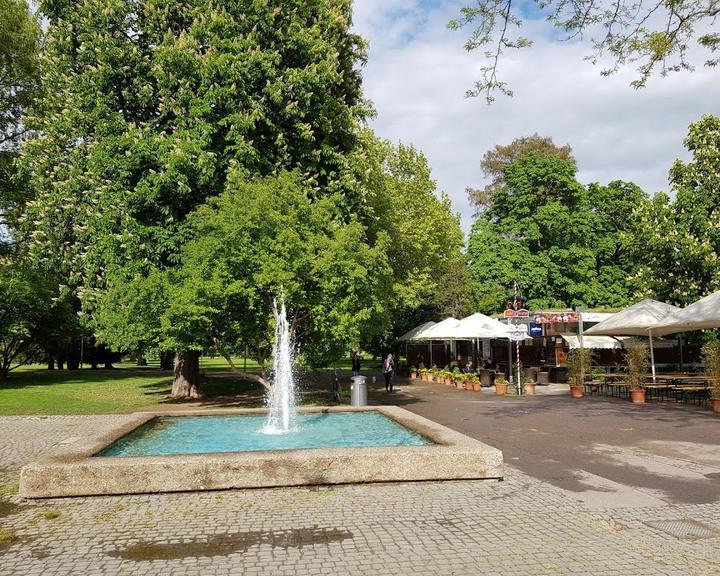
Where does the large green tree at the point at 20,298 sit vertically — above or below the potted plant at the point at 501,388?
above

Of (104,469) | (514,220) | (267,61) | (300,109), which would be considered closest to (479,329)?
(300,109)

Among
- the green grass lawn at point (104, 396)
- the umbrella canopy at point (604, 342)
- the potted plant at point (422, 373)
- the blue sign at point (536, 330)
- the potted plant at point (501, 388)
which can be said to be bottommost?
the green grass lawn at point (104, 396)

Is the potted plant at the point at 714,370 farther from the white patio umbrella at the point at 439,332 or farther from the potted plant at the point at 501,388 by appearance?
the white patio umbrella at the point at 439,332

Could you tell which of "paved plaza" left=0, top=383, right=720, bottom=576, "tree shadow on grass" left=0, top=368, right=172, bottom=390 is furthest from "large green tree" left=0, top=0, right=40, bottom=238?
"paved plaza" left=0, top=383, right=720, bottom=576

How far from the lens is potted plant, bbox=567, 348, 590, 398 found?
70.4 ft

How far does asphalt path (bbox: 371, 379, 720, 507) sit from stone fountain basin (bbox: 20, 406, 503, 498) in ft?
4.77

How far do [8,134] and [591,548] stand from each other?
34.2 meters

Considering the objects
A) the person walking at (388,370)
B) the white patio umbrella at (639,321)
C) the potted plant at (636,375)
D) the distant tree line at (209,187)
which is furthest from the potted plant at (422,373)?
the potted plant at (636,375)

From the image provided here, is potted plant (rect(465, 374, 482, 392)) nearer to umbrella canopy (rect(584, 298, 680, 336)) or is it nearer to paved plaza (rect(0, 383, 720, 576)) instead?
umbrella canopy (rect(584, 298, 680, 336))

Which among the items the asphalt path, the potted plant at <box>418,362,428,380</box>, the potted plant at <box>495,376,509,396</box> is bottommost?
the asphalt path

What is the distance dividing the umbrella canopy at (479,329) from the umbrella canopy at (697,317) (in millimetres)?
7198

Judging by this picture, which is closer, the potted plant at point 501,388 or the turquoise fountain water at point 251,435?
the turquoise fountain water at point 251,435

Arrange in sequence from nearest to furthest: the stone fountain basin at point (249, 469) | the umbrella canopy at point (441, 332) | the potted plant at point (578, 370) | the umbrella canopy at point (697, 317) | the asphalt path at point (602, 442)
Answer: the stone fountain basin at point (249, 469) → the asphalt path at point (602, 442) → the umbrella canopy at point (697, 317) → the potted plant at point (578, 370) → the umbrella canopy at point (441, 332)

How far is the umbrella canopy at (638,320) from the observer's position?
2023cm
